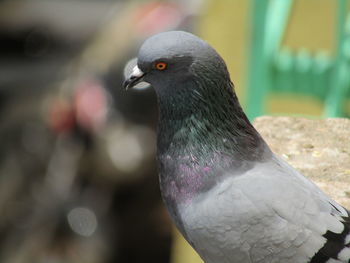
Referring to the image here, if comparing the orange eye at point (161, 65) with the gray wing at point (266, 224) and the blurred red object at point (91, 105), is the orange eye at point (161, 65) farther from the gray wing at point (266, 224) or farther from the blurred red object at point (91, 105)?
the blurred red object at point (91, 105)

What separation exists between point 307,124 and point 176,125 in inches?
37.5

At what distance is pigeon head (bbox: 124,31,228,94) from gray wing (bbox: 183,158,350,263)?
36 cm

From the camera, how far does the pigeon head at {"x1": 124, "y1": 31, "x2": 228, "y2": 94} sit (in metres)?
2.32

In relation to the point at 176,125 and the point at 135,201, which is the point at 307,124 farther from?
the point at 135,201

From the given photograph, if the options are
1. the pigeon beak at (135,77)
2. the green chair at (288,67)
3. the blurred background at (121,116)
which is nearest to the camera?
the pigeon beak at (135,77)

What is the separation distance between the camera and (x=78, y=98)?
627 cm

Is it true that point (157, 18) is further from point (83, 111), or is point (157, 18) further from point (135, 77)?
point (135, 77)

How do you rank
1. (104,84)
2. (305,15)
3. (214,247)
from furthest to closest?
(104,84)
(305,15)
(214,247)

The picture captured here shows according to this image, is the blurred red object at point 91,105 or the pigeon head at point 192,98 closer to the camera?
the pigeon head at point 192,98

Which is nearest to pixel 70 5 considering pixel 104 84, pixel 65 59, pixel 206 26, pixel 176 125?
pixel 65 59

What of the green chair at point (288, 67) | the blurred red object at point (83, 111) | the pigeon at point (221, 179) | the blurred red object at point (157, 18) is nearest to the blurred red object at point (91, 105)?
the blurred red object at point (83, 111)

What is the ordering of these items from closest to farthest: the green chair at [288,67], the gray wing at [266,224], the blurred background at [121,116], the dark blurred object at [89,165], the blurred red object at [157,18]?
1. the gray wing at [266,224]
2. the green chair at [288,67]
3. the blurred background at [121,116]
4. the dark blurred object at [89,165]
5. the blurred red object at [157,18]

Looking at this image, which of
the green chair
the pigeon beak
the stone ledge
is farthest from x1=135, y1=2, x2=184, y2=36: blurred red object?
the pigeon beak

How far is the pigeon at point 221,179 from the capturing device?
2.27m
